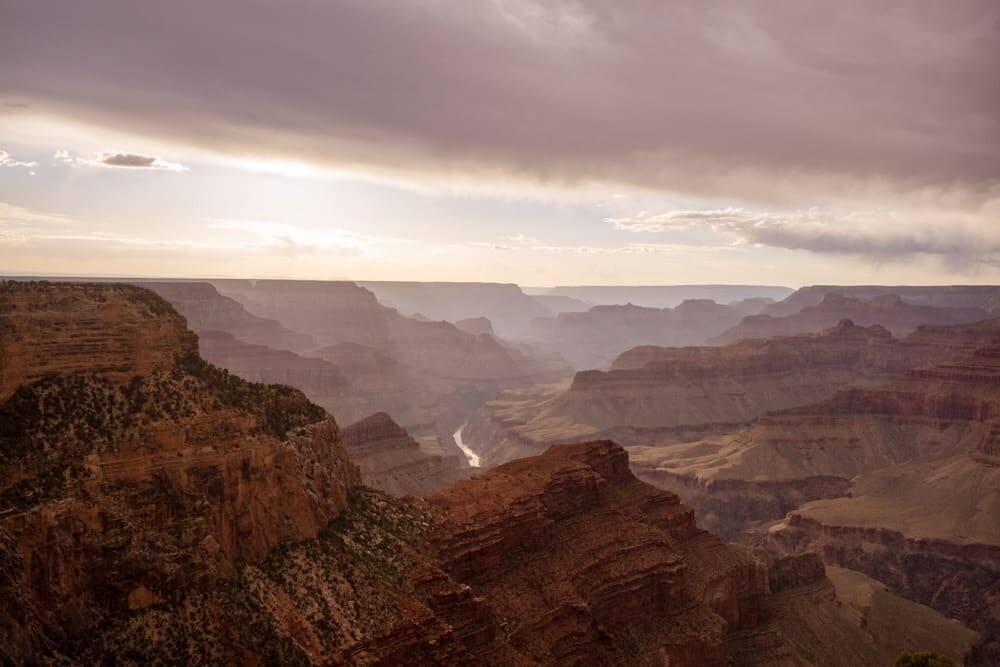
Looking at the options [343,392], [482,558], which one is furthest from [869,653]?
[343,392]

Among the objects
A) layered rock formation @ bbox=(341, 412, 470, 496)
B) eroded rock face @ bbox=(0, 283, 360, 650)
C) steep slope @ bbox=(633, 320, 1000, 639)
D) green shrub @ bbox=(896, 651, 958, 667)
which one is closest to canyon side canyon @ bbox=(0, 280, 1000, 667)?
eroded rock face @ bbox=(0, 283, 360, 650)

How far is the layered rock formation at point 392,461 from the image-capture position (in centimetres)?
11412

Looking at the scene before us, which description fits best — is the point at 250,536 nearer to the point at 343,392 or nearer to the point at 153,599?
the point at 153,599

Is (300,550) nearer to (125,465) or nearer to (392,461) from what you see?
(125,465)

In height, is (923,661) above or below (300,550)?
below

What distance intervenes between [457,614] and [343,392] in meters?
156

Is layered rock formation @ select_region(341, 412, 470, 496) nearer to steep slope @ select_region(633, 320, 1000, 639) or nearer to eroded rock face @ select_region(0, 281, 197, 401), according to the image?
steep slope @ select_region(633, 320, 1000, 639)

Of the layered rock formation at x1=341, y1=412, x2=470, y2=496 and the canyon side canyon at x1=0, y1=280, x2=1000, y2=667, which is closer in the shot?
the canyon side canyon at x1=0, y1=280, x2=1000, y2=667

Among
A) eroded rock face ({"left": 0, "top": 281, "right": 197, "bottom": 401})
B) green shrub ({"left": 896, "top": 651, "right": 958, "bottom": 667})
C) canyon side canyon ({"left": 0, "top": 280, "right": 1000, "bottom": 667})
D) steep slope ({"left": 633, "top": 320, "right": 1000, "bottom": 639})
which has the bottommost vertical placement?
steep slope ({"left": 633, "top": 320, "right": 1000, "bottom": 639})

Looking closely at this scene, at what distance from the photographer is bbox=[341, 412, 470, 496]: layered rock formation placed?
374 feet

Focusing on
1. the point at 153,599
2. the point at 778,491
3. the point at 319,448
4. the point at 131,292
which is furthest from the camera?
the point at 778,491

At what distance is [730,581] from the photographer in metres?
64.9

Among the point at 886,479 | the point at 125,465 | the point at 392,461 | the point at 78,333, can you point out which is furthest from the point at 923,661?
the point at 886,479

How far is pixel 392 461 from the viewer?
389 ft
